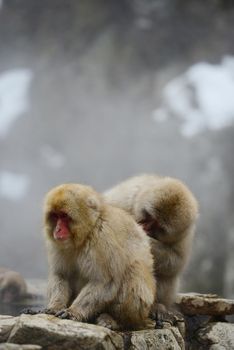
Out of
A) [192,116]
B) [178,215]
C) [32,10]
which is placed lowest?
[178,215]

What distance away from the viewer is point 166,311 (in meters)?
5.50

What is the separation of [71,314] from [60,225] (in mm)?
657

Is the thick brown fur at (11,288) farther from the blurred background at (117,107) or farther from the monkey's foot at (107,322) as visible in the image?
the blurred background at (117,107)

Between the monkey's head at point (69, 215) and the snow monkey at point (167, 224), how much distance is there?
1.19 meters

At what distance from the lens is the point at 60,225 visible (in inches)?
180

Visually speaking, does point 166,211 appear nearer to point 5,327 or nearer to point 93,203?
point 93,203

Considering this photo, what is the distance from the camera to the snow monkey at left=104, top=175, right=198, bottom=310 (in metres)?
5.77

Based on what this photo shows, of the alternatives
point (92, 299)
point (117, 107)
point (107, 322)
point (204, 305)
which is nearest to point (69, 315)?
point (92, 299)

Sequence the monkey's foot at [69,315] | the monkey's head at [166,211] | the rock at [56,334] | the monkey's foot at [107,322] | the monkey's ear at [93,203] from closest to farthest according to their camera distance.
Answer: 1. the rock at [56,334]
2. the monkey's foot at [69,315]
3. the monkey's foot at [107,322]
4. the monkey's ear at [93,203]
5. the monkey's head at [166,211]

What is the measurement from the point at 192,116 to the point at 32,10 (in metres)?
4.80

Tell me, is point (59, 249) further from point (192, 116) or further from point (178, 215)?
point (192, 116)

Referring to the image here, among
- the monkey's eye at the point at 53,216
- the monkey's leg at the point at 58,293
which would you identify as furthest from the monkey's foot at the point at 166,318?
the monkey's eye at the point at 53,216

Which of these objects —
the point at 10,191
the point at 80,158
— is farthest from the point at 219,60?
the point at 10,191

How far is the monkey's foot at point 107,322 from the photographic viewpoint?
14.6 ft
